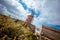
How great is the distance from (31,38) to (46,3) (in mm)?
719

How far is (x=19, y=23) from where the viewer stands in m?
3.72

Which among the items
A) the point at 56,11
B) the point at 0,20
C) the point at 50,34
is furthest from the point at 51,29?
the point at 0,20

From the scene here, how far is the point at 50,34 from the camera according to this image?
3.66 m

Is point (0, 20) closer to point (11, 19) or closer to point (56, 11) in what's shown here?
point (11, 19)

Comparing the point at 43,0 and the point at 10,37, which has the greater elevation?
the point at 43,0

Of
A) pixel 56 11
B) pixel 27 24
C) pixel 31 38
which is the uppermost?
pixel 56 11

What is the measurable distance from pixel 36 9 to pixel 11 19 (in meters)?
0.51

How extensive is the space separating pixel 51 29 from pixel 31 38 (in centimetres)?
41

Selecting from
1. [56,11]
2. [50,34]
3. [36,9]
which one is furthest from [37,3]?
[50,34]

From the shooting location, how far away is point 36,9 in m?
3.75

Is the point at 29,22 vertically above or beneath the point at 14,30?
above

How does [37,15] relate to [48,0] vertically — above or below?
below

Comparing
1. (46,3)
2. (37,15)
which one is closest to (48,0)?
(46,3)

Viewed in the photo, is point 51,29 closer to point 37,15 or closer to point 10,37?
point 37,15
